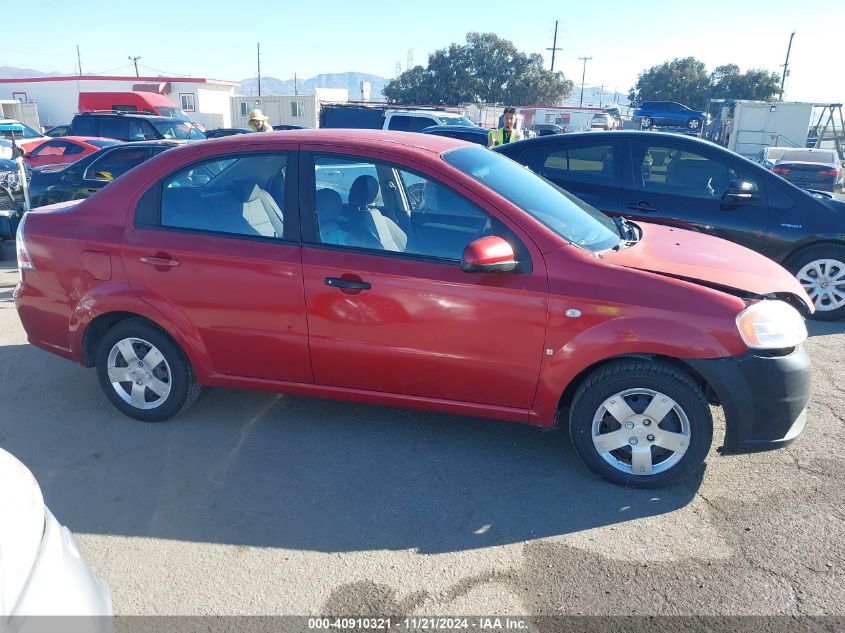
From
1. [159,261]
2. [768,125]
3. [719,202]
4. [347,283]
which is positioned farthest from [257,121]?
[768,125]

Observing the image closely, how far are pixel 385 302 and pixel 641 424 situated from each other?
4.85ft

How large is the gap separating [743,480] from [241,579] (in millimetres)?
2654

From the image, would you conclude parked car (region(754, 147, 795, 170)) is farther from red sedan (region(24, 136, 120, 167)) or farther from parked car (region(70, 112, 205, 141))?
red sedan (region(24, 136, 120, 167))

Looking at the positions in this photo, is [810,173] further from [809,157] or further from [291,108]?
[291,108]

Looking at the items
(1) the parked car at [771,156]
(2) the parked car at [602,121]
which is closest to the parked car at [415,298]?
(1) the parked car at [771,156]

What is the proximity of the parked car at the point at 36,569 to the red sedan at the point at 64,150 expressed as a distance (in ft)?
42.3

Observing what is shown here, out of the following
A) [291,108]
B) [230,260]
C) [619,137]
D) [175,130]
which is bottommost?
[230,260]

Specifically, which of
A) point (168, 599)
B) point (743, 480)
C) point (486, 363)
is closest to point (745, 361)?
point (743, 480)

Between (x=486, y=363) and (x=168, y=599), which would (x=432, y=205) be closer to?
(x=486, y=363)

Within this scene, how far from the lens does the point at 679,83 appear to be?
199 feet

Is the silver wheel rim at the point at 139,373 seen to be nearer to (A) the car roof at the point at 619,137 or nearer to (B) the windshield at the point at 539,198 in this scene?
(B) the windshield at the point at 539,198

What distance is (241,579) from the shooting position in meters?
2.79

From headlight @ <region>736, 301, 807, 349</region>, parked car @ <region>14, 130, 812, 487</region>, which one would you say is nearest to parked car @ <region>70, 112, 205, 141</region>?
parked car @ <region>14, 130, 812, 487</region>

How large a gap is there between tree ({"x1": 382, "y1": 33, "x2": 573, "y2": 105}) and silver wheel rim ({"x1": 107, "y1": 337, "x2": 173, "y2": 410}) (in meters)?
55.4
